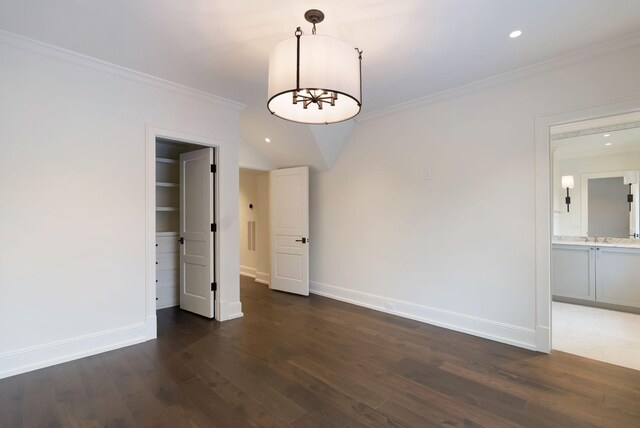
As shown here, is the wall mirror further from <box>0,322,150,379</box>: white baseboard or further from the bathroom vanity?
<box>0,322,150,379</box>: white baseboard

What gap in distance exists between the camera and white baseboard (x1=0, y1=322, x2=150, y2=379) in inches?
99.1

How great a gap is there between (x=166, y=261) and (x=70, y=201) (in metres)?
1.91

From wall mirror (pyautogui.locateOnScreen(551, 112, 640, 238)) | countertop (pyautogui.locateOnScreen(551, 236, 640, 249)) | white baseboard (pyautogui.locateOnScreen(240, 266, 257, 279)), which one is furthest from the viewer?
white baseboard (pyautogui.locateOnScreen(240, 266, 257, 279))

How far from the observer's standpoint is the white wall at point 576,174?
510cm

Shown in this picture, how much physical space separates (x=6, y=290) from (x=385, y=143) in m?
4.19

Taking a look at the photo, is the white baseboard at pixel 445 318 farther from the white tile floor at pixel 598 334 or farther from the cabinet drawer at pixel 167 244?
the cabinet drawer at pixel 167 244

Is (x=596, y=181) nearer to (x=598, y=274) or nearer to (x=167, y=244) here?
(x=598, y=274)

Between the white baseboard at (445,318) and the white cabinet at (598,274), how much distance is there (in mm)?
1594

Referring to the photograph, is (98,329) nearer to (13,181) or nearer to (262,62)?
(13,181)

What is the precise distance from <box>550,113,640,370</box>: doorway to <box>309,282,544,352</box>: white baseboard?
373mm

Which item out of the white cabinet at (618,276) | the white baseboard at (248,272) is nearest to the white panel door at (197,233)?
the white baseboard at (248,272)

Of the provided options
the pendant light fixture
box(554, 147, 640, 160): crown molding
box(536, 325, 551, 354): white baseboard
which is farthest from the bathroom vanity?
the pendant light fixture

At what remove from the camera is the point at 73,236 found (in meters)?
2.81

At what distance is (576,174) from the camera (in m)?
5.49
